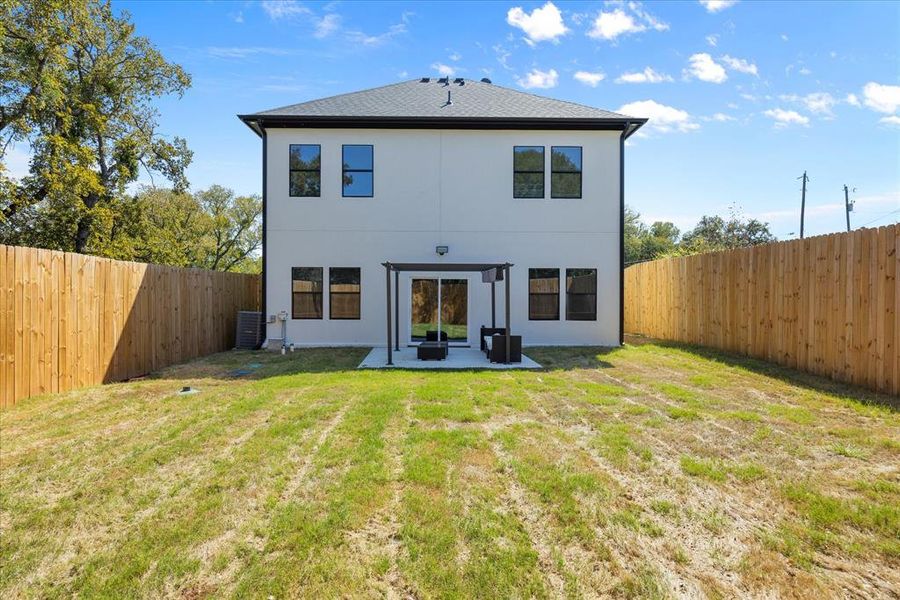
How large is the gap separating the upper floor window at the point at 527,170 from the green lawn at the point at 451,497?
762 centimetres

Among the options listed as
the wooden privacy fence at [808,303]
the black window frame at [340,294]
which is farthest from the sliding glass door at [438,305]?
the wooden privacy fence at [808,303]

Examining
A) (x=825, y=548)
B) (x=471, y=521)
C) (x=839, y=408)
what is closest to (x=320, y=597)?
(x=471, y=521)

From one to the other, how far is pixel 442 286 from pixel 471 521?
952 centimetres

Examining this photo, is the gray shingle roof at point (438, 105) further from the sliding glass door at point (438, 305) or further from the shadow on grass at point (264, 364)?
the shadow on grass at point (264, 364)

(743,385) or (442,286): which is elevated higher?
(442,286)

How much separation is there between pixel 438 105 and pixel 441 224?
3613 mm

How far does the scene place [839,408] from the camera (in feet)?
18.4

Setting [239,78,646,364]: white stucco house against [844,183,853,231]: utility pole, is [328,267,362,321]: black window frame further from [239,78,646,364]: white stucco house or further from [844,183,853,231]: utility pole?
[844,183,853,231]: utility pole

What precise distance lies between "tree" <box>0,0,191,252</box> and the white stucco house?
7.09 metres

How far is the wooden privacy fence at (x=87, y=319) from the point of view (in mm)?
5883

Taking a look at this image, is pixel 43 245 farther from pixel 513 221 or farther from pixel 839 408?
pixel 839 408

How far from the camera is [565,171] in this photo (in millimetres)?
12406

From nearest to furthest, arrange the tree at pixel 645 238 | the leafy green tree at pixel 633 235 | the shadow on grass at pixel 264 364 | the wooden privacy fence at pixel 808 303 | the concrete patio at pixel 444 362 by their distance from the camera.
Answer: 1. the wooden privacy fence at pixel 808 303
2. the shadow on grass at pixel 264 364
3. the concrete patio at pixel 444 362
4. the tree at pixel 645 238
5. the leafy green tree at pixel 633 235

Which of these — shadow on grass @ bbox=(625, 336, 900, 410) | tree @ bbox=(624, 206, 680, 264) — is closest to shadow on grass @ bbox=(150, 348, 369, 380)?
shadow on grass @ bbox=(625, 336, 900, 410)
